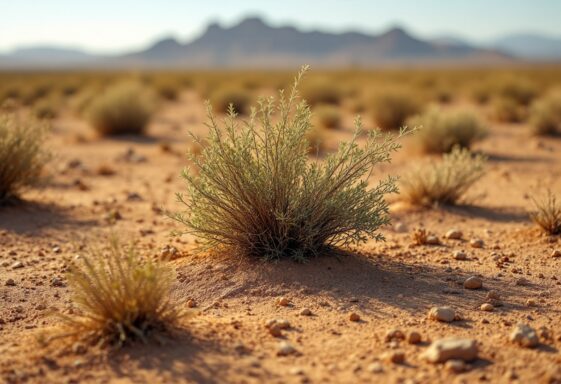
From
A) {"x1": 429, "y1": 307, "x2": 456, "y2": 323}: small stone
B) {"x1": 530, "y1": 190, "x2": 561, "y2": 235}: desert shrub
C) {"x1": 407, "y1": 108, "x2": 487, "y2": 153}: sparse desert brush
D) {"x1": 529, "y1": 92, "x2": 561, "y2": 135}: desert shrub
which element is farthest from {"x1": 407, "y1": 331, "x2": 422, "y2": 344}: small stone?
{"x1": 529, "y1": 92, "x2": 561, "y2": 135}: desert shrub

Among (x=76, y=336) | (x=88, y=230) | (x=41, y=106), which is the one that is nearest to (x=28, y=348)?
(x=76, y=336)

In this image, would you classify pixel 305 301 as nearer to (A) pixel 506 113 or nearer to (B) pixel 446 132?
(B) pixel 446 132

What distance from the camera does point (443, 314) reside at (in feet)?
16.0

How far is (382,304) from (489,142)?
10942mm

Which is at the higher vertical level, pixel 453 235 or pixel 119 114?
pixel 119 114

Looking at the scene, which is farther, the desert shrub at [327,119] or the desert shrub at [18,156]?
the desert shrub at [327,119]

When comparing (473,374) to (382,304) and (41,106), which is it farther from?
(41,106)

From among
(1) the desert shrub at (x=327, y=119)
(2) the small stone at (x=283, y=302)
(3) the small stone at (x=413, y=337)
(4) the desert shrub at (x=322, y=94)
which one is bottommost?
(2) the small stone at (x=283, y=302)

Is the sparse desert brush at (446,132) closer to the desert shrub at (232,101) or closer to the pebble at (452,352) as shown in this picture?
the pebble at (452,352)

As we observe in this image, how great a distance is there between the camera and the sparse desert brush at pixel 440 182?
899 centimetres

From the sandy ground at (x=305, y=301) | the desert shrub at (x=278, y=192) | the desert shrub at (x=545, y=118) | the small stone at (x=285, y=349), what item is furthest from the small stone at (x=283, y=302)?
the desert shrub at (x=545, y=118)

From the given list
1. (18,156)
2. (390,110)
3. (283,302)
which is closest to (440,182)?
(283,302)

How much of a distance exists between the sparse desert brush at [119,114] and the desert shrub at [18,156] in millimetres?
7701

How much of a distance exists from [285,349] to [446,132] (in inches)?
387
